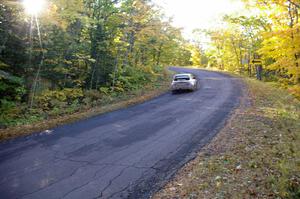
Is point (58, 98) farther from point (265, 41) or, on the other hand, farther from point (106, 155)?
point (265, 41)

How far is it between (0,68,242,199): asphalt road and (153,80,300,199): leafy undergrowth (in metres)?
0.53

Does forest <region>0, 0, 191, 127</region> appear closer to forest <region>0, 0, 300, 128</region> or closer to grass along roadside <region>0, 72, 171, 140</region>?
forest <region>0, 0, 300, 128</region>

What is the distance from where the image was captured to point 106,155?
25.9 ft

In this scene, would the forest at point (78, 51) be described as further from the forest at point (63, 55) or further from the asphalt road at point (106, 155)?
the asphalt road at point (106, 155)

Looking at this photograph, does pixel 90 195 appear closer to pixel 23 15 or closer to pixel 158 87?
pixel 23 15

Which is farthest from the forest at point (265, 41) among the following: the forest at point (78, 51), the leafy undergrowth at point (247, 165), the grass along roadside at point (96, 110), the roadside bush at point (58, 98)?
the roadside bush at point (58, 98)

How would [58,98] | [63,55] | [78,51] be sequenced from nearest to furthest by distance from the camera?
[58,98] → [63,55] → [78,51]

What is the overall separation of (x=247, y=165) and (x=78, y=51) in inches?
569

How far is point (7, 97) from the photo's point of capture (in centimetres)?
1353

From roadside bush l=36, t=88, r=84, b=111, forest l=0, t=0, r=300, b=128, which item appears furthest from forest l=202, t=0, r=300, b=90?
roadside bush l=36, t=88, r=84, b=111

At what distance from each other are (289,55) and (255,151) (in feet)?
25.9

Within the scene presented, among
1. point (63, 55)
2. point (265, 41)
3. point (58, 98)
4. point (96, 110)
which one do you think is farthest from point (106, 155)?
point (265, 41)

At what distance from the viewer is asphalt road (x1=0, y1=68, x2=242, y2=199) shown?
587 centimetres

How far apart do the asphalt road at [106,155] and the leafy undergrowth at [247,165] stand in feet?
1.73
